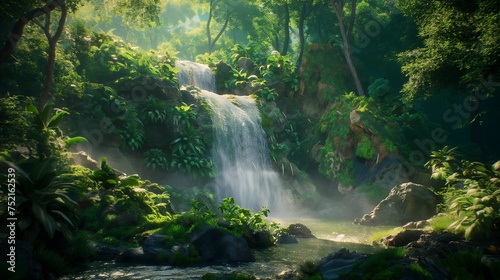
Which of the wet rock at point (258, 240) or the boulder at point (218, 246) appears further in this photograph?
the wet rock at point (258, 240)

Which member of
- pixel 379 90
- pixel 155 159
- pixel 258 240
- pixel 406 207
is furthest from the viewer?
pixel 379 90

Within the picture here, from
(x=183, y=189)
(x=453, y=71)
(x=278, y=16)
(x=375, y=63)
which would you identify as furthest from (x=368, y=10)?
(x=183, y=189)

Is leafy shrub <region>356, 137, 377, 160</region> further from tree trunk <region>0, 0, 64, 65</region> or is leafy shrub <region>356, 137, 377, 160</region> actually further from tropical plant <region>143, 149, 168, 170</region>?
tree trunk <region>0, 0, 64, 65</region>

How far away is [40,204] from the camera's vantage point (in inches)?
314

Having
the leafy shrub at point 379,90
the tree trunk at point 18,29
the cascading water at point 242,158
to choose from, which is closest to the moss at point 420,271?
the tree trunk at point 18,29

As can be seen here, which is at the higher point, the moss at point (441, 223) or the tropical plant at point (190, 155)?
the tropical plant at point (190, 155)

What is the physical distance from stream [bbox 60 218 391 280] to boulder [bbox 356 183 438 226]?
1.08m

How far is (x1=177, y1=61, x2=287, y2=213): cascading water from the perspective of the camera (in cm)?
2145

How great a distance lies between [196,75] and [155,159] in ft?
38.7

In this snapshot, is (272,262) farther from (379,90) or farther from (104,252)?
(379,90)

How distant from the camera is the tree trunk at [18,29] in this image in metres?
12.4

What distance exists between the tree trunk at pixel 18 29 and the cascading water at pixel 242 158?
37.1 ft

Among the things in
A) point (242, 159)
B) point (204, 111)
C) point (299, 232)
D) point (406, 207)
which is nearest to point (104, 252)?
point (299, 232)

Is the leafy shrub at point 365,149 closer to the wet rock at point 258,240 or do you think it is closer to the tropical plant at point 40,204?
the wet rock at point 258,240
